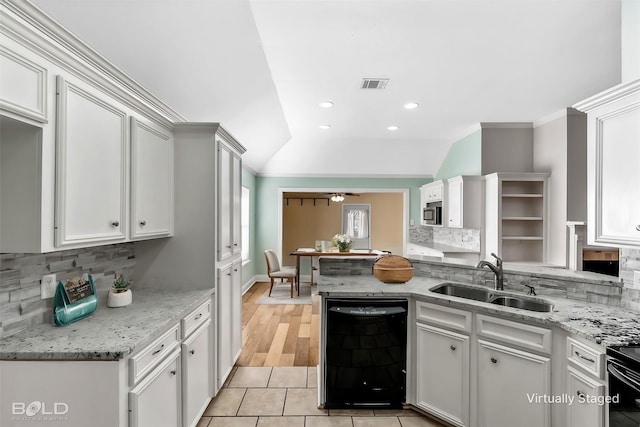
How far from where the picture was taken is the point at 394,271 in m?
2.66

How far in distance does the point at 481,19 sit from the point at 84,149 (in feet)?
8.72

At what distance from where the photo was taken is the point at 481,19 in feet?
7.73

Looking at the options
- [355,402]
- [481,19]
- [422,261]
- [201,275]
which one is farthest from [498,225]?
[201,275]

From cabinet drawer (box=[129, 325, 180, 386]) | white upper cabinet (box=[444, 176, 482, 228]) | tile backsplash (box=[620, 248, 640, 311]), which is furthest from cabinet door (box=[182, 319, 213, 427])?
white upper cabinet (box=[444, 176, 482, 228])

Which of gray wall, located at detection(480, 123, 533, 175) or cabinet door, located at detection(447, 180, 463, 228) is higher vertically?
gray wall, located at detection(480, 123, 533, 175)

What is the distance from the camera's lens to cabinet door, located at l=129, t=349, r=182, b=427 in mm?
1486

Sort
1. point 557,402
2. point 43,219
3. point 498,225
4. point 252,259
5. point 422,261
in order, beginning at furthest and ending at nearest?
point 252,259 < point 498,225 < point 422,261 < point 557,402 < point 43,219

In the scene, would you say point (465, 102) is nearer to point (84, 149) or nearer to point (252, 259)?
point (84, 149)

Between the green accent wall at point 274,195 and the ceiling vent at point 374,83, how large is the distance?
345 cm

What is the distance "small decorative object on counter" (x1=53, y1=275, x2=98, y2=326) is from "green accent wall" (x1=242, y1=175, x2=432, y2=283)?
199 inches

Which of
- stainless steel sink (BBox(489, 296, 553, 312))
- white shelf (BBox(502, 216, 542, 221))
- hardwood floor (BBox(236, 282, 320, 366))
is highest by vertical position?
white shelf (BBox(502, 216, 542, 221))

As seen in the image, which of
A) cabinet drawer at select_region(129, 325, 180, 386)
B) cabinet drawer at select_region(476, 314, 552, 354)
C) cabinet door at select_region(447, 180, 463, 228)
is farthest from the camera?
cabinet door at select_region(447, 180, 463, 228)

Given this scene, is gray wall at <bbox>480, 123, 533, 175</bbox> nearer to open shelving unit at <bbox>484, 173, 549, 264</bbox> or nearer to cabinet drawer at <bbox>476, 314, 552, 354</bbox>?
open shelving unit at <bbox>484, 173, 549, 264</bbox>

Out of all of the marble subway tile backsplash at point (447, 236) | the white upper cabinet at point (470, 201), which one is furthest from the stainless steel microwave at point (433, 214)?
the white upper cabinet at point (470, 201)
